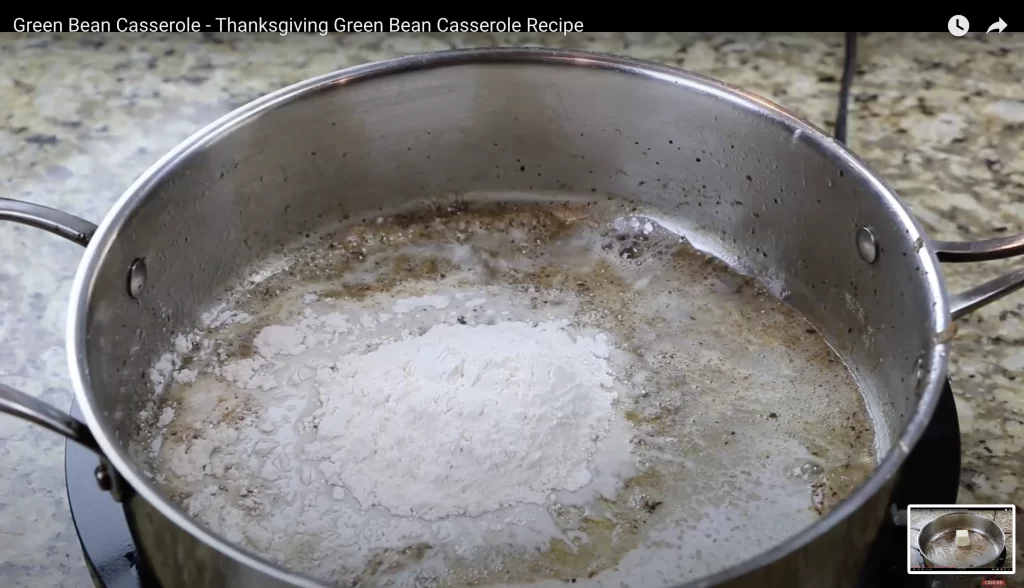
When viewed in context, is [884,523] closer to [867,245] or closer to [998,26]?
[867,245]

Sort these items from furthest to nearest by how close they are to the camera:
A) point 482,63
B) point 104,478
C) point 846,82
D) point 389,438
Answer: point 846,82 → point 482,63 → point 389,438 → point 104,478

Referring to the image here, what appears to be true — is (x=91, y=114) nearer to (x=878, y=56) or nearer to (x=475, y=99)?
(x=475, y=99)

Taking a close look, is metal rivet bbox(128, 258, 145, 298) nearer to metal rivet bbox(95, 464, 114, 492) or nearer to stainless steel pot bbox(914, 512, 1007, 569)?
metal rivet bbox(95, 464, 114, 492)

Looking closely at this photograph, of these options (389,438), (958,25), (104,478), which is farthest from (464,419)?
(958,25)

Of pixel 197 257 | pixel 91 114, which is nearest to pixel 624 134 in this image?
pixel 197 257

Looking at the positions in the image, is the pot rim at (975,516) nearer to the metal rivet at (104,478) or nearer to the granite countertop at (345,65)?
the granite countertop at (345,65)

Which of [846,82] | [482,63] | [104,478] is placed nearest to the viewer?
[104,478]

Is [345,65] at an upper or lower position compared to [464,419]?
upper
